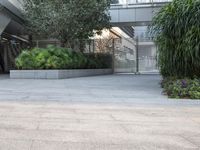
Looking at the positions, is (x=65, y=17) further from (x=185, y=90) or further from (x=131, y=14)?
(x=185, y=90)

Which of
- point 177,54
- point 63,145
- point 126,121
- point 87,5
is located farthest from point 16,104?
point 87,5

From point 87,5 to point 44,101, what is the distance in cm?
1311

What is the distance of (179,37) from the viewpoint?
12945mm

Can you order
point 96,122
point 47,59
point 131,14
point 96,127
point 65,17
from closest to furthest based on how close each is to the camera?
point 96,127 → point 96,122 → point 47,59 → point 65,17 → point 131,14

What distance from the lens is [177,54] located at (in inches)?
517

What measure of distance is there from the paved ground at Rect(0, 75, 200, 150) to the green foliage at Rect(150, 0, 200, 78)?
1.94m

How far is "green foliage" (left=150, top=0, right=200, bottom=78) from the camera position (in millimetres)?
12375

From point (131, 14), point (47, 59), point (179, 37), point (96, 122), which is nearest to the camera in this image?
point (96, 122)

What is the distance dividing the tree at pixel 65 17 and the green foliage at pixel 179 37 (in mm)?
8517

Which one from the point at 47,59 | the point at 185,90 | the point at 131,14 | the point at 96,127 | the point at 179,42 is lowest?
the point at 96,127

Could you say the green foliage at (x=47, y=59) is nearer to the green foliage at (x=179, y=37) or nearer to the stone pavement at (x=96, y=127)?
the green foliage at (x=179, y=37)

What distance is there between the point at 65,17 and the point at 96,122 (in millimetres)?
14386

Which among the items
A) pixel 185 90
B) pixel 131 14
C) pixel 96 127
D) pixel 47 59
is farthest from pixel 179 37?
pixel 131 14

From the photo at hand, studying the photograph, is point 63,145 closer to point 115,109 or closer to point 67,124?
point 67,124
